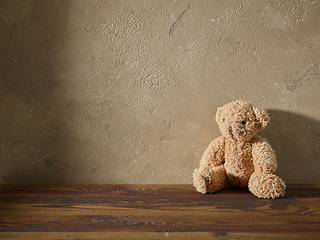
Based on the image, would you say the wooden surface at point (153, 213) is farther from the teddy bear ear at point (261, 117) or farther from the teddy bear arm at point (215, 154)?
the teddy bear ear at point (261, 117)

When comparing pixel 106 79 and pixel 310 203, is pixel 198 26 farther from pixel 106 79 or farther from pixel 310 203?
pixel 310 203

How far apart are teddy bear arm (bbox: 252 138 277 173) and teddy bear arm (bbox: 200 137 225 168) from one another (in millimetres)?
147

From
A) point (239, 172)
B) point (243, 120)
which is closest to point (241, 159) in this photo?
point (239, 172)

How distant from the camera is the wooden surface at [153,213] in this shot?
87cm

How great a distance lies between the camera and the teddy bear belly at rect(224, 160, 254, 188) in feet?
3.90

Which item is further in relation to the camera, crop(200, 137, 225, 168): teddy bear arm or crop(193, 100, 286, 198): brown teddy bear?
crop(200, 137, 225, 168): teddy bear arm

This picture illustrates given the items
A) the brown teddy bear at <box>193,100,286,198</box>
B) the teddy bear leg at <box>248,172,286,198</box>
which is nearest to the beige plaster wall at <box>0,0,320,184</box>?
the brown teddy bear at <box>193,100,286,198</box>

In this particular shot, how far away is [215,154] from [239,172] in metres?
0.14

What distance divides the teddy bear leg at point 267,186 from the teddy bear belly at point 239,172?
67 millimetres

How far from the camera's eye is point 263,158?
3.78 feet

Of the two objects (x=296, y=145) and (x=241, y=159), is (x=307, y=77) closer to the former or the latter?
(x=296, y=145)

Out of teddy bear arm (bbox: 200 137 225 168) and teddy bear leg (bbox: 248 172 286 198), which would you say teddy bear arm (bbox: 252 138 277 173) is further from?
teddy bear arm (bbox: 200 137 225 168)

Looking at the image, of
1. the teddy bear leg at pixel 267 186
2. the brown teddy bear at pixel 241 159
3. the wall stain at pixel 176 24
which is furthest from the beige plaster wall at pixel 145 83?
the teddy bear leg at pixel 267 186

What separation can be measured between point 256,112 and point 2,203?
119 cm
